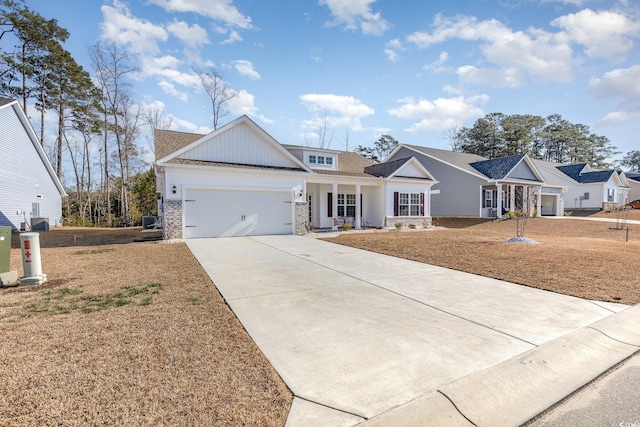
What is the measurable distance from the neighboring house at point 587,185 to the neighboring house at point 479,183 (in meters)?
8.26

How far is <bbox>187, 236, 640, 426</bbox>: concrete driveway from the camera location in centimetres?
234

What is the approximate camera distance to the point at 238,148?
46.1 ft

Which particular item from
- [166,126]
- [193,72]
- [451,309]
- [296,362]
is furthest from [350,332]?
[166,126]

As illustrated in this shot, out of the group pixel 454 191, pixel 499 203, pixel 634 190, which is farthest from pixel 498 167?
pixel 634 190

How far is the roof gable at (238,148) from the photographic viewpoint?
13.3 metres

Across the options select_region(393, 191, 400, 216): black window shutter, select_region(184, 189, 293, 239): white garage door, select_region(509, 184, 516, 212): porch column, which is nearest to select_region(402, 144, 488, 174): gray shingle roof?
select_region(509, 184, 516, 212): porch column

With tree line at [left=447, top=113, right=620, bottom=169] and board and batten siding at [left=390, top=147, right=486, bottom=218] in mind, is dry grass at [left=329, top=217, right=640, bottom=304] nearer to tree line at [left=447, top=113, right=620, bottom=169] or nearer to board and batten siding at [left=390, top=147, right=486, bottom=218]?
board and batten siding at [left=390, top=147, right=486, bottom=218]

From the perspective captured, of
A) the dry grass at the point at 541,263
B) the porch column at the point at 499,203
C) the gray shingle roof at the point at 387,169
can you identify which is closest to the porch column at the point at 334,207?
the gray shingle roof at the point at 387,169

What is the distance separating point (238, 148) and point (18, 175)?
15296 millimetres

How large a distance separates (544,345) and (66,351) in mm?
5180

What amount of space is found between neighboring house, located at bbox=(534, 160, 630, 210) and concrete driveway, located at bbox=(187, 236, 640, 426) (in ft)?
112

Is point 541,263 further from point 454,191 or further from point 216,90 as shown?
point 216,90

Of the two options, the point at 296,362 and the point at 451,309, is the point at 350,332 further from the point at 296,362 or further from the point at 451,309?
the point at 451,309

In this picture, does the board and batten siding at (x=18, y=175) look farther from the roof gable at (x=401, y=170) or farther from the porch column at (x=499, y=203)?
the porch column at (x=499, y=203)
